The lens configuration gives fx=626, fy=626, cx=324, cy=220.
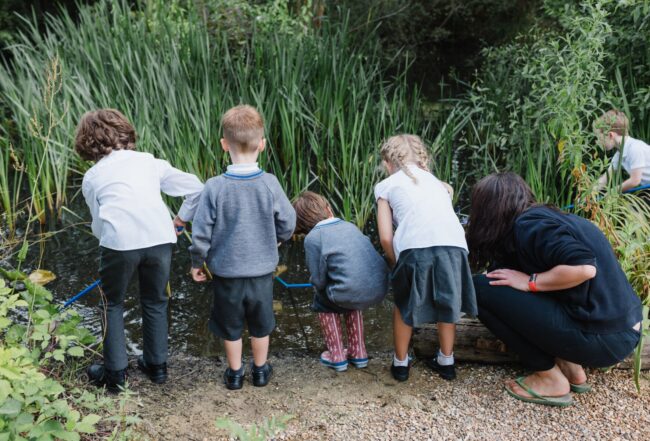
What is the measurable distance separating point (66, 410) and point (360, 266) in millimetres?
1206

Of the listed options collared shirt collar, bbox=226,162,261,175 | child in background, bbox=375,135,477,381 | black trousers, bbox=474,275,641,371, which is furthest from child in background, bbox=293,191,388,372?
black trousers, bbox=474,275,641,371

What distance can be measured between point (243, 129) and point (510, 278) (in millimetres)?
1170

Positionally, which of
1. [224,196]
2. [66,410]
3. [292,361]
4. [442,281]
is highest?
[224,196]

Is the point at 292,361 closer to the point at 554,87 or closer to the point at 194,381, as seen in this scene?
the point at 194,381

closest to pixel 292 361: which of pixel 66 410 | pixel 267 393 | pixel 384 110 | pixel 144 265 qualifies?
pixel 267 393

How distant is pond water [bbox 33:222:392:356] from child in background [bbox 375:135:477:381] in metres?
0.58

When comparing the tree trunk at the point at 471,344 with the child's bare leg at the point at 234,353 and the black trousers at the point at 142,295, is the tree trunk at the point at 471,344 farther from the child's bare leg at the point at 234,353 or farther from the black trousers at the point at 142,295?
the black trousers at the point at 142,295

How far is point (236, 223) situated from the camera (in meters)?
2.37

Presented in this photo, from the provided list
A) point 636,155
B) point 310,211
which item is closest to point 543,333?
point 310,211

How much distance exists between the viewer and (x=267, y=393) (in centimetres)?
251

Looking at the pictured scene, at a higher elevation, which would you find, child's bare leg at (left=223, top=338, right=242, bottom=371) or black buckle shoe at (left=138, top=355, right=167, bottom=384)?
child's bare leg at (left=223, top=338, right=242, bottom=371)

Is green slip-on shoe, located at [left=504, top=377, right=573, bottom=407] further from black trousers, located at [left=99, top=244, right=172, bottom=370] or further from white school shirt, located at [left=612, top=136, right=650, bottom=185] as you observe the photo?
white school shirt, located at [left=612, top=136, right=650, bottom=185]

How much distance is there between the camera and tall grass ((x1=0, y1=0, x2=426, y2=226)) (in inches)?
167

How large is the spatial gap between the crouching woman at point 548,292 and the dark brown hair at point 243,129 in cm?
88
